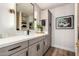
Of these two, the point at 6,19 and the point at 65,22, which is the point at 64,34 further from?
the point at 6,19

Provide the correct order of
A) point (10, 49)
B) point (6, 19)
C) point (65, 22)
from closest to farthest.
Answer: point (10, 49), point (6, 19), point (65, 22)

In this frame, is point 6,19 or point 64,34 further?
point 64,34

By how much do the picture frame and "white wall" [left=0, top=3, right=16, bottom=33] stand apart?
2.69 m

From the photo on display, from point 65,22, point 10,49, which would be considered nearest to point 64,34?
point 65,22

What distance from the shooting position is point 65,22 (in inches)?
159

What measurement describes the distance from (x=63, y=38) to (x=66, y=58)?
363 centimetres

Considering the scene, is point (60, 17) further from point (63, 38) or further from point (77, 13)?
point (77, 13)

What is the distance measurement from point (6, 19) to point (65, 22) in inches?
116

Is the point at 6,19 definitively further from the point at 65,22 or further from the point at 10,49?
the point at 65,22

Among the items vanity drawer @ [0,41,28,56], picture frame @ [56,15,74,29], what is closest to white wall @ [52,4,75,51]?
picture frame @ [56,15,74,29]

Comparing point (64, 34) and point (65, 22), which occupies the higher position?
point (65, 22)

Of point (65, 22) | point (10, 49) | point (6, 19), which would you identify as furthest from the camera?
point (65, 22)

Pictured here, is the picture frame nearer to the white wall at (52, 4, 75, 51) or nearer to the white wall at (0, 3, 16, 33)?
the white wall at (52, 4, 75, 51)

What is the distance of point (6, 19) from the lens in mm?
1779
